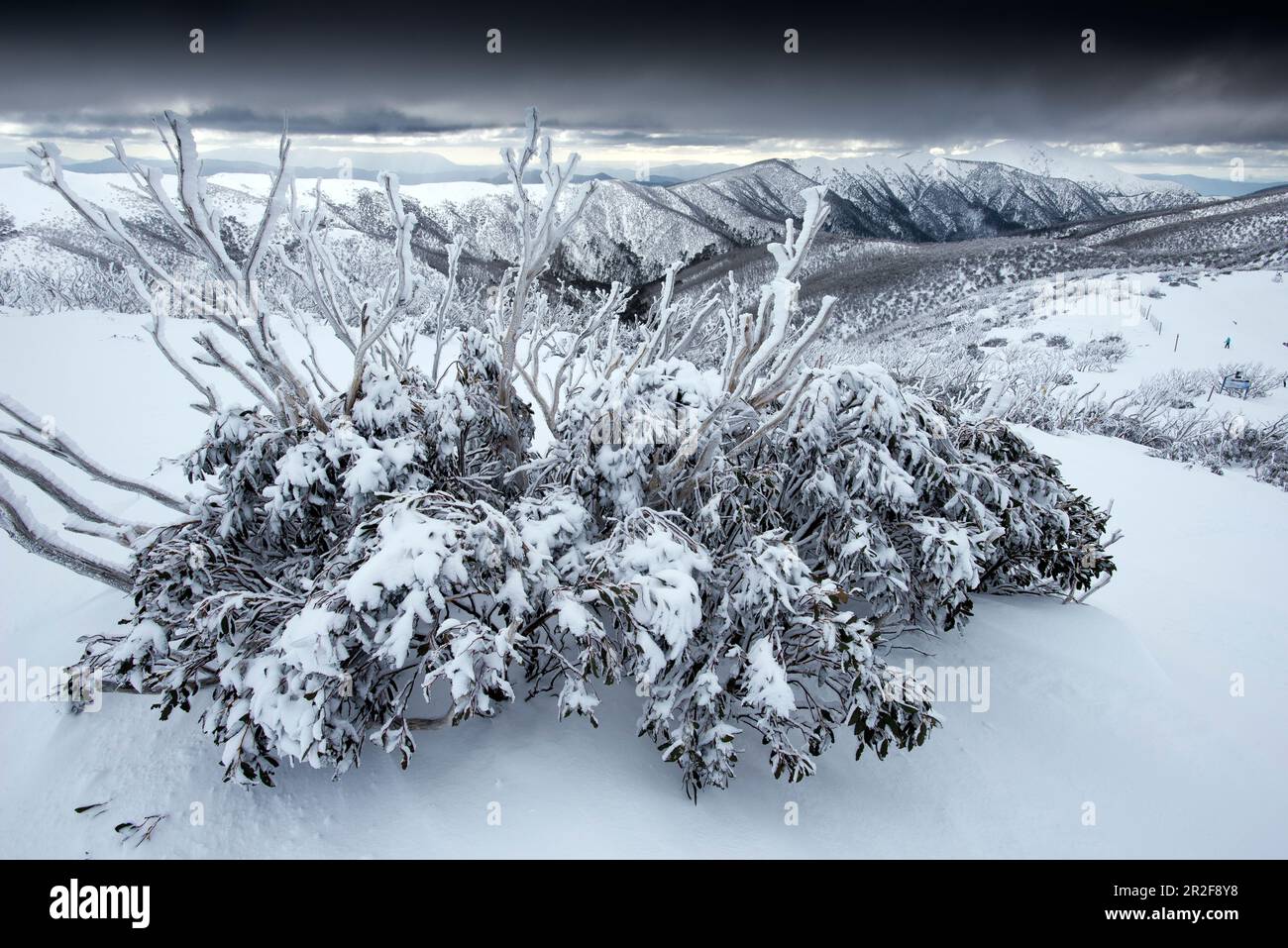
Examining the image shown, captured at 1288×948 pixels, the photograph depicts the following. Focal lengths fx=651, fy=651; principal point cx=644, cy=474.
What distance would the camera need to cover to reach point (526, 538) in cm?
327

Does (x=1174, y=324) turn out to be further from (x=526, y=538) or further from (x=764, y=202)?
(x=764, y=202)

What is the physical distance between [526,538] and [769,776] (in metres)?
1.84

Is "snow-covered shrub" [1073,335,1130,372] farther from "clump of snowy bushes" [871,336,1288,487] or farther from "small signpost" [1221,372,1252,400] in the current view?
"small signpost" [1221,372,1252,400]

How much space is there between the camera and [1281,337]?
768 inches

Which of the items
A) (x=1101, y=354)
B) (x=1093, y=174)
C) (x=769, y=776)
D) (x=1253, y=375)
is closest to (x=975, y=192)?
(x=1093, y=174)

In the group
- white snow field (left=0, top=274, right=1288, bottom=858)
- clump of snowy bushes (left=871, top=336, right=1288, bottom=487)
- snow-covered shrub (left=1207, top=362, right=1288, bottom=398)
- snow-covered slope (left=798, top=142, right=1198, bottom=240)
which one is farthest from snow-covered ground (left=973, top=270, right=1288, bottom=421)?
snow-covered slope (left=798, top=142, right=1198, bottom=240)

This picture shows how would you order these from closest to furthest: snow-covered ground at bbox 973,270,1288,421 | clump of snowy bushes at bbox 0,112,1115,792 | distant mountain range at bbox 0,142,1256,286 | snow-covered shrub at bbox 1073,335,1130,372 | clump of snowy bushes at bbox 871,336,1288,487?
clump of snowy bushes at bbox 0,112,1115,792 < clump of snowy bushes at bbox 871,336,1288,487 < snow-covered ground at bbox 973,270,1288,421 < snow-covered shrub at bbox 1073,335,1130,372 < distant mountain range at bbox 0,142,1256,286

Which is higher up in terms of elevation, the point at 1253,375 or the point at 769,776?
the point at 1253,375

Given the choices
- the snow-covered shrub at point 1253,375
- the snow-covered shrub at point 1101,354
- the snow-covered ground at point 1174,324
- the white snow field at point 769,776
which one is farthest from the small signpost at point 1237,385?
the white snow field at point 769,776

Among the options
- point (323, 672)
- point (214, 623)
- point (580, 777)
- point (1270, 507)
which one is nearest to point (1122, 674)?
point (580, 777)

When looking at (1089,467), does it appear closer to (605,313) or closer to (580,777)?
(605,313)

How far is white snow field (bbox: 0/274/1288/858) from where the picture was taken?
2879 millimetres

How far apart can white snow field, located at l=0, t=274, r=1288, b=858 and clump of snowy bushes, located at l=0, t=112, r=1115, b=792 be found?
0.22 metres

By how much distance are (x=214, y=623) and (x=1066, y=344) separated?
24805 millimetres
